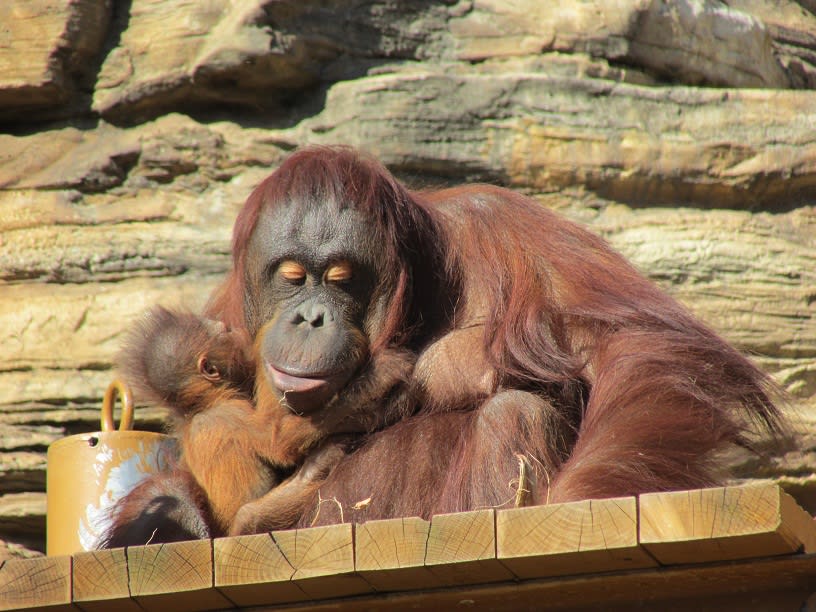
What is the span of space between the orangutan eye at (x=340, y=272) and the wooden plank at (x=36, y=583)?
1.13m

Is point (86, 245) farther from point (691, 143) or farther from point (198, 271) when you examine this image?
point (691, 143)

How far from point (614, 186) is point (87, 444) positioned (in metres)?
2.26

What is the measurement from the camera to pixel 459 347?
10.2 ft

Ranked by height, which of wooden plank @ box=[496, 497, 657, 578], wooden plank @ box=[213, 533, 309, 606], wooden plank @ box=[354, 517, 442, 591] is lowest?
wooden plank @ box=[213, 533, 309, 606]

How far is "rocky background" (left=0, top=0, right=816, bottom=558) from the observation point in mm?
4547

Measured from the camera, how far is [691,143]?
184 inches

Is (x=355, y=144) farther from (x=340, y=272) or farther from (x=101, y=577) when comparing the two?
(x=101, y=577)

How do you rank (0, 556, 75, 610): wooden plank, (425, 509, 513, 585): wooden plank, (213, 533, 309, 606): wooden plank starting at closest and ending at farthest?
(425, 509, 513, 585): wooden plank
(213, 533, 309, 606): wooden plank
(0, 556, 75, 610): wooden plank

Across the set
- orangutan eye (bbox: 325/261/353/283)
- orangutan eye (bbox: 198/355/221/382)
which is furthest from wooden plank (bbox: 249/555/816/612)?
orangutan eye (bbox: 198/355/221/382)

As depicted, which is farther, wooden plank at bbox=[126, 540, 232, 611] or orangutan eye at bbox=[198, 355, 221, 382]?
orangutan eye at bbox=[198, 355, 221, 382]

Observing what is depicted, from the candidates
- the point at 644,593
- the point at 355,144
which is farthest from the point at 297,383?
the point at 355,144

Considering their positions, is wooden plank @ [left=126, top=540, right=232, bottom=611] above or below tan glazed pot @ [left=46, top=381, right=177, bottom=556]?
above

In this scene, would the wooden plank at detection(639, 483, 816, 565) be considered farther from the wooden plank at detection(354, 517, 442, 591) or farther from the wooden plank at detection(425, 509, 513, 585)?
the wooden plank at detection(354, 517, 442, 591)

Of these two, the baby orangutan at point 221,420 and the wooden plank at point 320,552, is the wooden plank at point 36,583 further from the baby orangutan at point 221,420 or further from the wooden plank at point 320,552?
the baby orangutan at point 221,420
